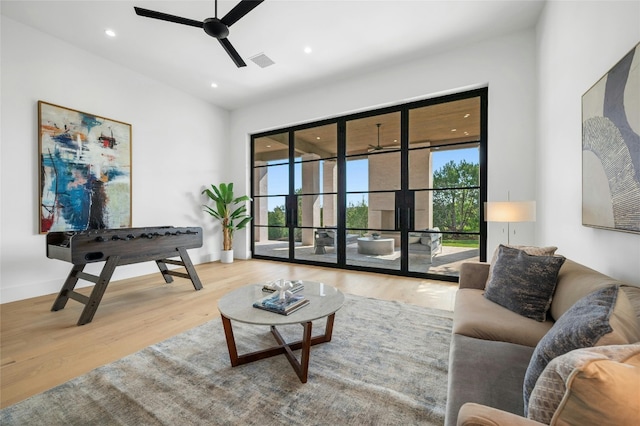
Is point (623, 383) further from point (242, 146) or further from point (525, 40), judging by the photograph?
point (242, 146)

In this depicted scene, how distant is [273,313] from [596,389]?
1483mm

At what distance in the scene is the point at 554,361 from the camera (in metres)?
0.75

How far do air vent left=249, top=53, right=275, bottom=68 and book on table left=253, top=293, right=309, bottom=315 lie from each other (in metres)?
3.46

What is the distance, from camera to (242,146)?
5.90 metres

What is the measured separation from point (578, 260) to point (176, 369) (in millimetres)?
3113

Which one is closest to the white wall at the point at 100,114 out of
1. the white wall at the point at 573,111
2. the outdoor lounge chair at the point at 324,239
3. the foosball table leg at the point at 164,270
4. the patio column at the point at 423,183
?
the foosball table leg at the point at 164,270

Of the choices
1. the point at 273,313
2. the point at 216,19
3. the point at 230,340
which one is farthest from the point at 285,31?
the point at 230,340

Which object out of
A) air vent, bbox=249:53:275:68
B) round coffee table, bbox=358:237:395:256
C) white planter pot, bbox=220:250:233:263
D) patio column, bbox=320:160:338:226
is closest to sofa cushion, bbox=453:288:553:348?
round coffee table, bbox=358:237:395:256

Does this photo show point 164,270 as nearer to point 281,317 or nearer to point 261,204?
point 261,204

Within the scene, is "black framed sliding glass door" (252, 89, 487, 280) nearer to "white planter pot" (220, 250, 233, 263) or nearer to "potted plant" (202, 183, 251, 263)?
"potted plant" (202, 183, 251, 263)

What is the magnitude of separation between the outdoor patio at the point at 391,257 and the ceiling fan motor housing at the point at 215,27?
3524 mm

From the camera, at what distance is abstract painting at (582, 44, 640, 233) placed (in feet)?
4.74

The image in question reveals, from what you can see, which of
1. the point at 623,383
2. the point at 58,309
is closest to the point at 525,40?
the point at 623,383

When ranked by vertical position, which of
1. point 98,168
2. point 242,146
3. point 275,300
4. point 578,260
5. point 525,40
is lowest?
point 275,300
